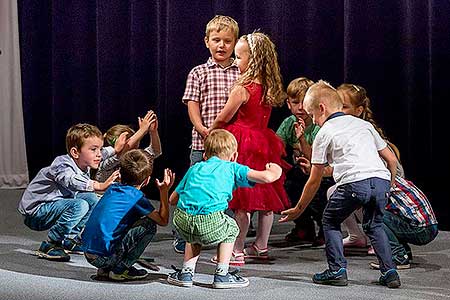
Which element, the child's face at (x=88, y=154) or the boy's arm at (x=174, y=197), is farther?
the child's face at (x=88, y=154)

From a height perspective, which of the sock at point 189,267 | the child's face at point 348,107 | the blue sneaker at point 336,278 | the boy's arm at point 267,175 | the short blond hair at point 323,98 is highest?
the short blond hair at point 323,98

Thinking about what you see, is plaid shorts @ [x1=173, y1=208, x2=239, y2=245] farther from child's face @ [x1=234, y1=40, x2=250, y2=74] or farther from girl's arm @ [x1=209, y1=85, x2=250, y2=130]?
child's face @ [x1=234, y1=40, x2=250, y2=74]

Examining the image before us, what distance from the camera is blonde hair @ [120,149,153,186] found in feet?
11.9

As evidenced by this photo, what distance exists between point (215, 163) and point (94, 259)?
59 centimetres

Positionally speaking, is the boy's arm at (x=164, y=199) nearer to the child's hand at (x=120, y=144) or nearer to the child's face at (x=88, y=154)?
the child's face at (x=88, y=154)

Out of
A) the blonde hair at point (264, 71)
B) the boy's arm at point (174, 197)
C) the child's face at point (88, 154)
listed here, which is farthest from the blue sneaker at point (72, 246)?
the blonde hair at point (264, 71)

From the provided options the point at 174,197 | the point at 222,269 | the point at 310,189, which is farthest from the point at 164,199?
the point at 310,189

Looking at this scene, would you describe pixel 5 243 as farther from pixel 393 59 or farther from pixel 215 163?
pixel 393 59

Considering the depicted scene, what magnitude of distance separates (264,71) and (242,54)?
119 millimetres

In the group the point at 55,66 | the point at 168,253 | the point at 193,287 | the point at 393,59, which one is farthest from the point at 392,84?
the point at 55,66

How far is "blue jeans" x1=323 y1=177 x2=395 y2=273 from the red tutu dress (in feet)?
1.57

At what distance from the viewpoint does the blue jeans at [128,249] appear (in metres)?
3.57

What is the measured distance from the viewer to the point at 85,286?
11.5 feet

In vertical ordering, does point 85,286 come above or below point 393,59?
below
